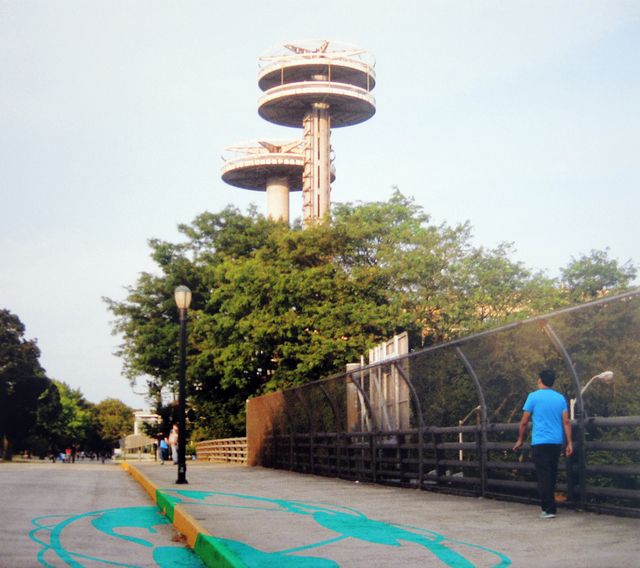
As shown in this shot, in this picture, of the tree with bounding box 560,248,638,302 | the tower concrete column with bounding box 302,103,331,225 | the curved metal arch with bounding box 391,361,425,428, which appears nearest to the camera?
the curved metal arch with bounding box 391,361,425,428

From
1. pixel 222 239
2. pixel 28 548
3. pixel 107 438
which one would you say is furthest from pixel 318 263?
pixel 107 438

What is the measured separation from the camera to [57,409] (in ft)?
340

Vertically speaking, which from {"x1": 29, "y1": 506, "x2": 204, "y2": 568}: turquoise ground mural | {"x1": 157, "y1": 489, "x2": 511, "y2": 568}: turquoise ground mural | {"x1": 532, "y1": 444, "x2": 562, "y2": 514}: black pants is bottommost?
{"x1": 29, "y1": 506, "x2": 204, "y2": 568}: turquoise ground mural

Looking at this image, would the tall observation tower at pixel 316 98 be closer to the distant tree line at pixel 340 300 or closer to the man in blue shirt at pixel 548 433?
the distant tree line at pixel 340 300

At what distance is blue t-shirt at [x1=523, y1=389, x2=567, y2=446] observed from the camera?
35.4 ft

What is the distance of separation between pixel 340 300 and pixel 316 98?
169ft

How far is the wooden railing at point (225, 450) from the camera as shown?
4019cm

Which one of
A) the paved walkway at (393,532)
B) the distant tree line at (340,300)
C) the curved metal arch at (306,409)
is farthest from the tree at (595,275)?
the paved walkway at (393,532)

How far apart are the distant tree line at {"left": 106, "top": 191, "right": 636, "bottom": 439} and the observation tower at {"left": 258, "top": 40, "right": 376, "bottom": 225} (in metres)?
37.6

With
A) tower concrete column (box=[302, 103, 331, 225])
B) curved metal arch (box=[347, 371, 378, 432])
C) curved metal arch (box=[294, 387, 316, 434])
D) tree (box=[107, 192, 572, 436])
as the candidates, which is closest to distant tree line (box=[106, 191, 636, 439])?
tree (box=[107, 192, 572, 436])

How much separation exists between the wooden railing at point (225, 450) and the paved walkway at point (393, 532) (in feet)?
83.9

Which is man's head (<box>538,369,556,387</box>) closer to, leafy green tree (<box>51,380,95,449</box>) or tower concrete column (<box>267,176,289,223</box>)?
tower concrete column (<box>267,176,289,223</box>)

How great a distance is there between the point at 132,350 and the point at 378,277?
17.6 metres

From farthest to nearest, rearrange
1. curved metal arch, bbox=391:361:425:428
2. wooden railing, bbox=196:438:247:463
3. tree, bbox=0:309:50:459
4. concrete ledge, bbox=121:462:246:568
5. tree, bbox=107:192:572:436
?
tree, bbox=0:309:50:459 → tree, bbox=107:192:572:436 → wooden railing, bbox=196:438:247:463 → curved metal arch, bbox=391:361:425:428 → concrete ledge, bbox=121:462:246:568
